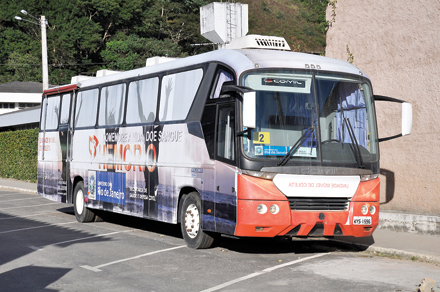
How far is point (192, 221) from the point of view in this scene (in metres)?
11.3

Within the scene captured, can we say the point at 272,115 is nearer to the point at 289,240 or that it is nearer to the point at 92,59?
the point at 289,240

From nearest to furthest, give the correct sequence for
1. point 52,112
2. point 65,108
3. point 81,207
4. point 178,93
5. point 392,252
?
point 392,252, point 178,93, point 81,207, point 65,108, point 52,112

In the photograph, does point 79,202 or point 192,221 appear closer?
point 192,221

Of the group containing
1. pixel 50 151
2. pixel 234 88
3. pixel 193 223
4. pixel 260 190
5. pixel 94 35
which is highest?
pixel 94 35

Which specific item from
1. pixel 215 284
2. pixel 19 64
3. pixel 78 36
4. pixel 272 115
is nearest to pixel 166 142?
pixel 272 115

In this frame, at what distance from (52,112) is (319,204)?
35.0 ft

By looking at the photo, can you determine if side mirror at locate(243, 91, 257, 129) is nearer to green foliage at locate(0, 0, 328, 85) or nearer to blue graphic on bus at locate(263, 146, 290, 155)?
blue graphic on bus at locate(263, 146, 290, 155)

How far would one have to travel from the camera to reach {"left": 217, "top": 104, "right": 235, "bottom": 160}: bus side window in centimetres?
1009

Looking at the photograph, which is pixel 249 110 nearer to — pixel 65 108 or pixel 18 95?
pixel 65 108

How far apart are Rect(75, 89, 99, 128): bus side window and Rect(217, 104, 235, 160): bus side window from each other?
593cm

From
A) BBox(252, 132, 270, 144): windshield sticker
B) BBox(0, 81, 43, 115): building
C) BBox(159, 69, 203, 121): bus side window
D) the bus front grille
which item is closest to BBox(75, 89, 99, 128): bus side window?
BBox(159, 69, 203, 121): bus side window

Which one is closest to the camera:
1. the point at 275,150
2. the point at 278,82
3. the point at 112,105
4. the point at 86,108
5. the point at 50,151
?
the point at 275,150

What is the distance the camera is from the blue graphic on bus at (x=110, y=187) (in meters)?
14.0

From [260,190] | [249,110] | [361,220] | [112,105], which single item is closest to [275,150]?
[260,190]
